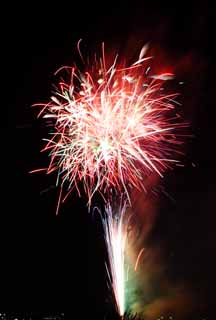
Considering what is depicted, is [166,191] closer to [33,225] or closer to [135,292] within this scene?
[135,292]

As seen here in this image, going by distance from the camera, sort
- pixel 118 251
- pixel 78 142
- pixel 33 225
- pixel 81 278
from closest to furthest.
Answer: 1. pixel 78 142
2. pixel 118 251
3. pixel 81 278
4. pixel 33 225

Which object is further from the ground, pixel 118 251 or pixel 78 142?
pixel 78 142

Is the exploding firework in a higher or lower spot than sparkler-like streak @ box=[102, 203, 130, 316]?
higher

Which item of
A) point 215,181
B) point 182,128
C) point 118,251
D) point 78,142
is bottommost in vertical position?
point 118,251

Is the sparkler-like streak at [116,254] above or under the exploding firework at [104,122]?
under

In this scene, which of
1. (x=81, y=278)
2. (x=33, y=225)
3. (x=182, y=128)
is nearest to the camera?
(x=182, y=128)

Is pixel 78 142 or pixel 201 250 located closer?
pixel 78 142

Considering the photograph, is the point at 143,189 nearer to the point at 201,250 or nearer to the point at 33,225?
the point at 201,250

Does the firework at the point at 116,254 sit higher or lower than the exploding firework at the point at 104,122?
lower

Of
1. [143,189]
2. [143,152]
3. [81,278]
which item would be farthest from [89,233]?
[143,152]
